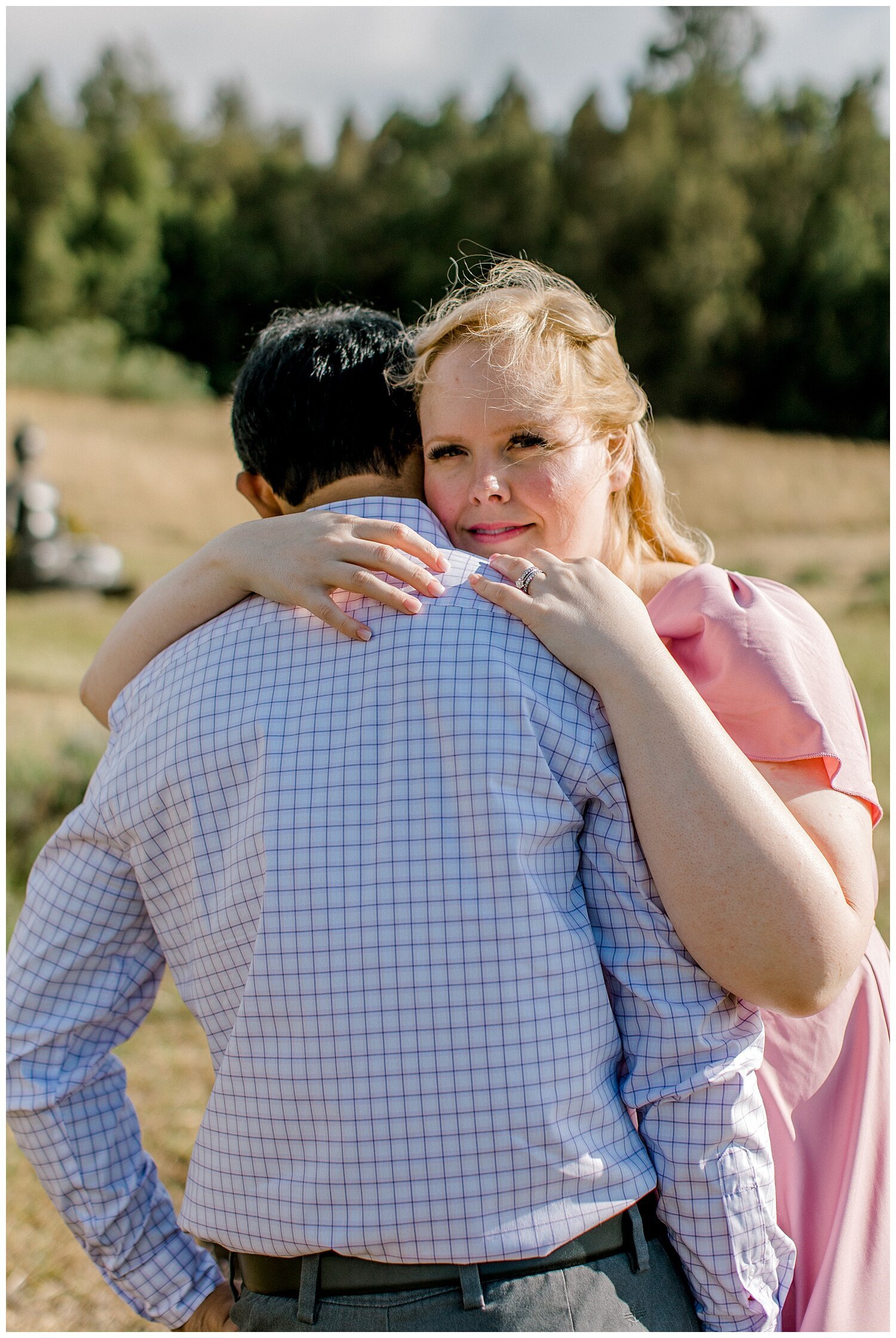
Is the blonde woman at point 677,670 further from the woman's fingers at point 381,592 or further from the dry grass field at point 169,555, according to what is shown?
the dry grass field at point 169,555

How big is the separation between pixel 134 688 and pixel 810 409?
34.6 metres

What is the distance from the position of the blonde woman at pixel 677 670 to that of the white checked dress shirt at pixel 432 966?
6cm

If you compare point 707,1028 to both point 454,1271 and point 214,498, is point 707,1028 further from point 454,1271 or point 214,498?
point 214,498

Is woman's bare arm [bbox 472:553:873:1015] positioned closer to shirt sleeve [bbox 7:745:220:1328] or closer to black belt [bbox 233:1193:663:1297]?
black belt [bbox 233:1193:663:1297]

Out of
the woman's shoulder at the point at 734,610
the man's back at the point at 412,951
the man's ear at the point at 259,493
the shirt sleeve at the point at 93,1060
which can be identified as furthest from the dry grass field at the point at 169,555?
the woman's shoulder at the point at 734,610

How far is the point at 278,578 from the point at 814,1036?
39.0 inches

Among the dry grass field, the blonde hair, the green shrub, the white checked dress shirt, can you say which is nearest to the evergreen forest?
the green shrub

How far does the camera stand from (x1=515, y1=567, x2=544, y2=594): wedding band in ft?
4.54

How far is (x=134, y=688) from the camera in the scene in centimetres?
153

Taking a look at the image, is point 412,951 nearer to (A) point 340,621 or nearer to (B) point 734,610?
(A) point 340,621

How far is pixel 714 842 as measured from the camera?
1188 mm

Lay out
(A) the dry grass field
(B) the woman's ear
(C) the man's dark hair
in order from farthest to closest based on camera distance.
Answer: (A) the dry grass field < (B) the woman's ear < (C) the man's dark hair

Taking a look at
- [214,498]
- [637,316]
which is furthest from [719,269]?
[214,498]

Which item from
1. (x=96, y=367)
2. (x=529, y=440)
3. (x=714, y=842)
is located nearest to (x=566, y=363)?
(x=529, y=440)
